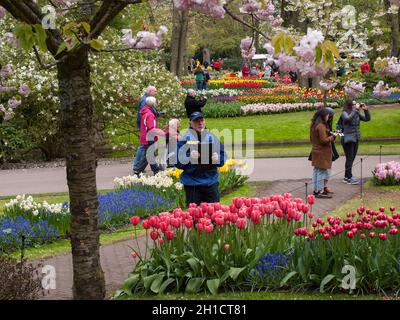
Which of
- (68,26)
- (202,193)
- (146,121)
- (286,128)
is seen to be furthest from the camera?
(286,128)

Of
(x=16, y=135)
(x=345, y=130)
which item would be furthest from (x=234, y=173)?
(x=16, y=135)

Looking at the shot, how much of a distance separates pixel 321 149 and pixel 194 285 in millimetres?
6407

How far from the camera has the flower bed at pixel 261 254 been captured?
6406mm

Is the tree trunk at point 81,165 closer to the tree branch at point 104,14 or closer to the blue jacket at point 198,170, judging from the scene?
the tree branch at point 104,14

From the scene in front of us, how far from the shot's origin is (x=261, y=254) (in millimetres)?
6723


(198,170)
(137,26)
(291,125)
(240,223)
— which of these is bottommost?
(291,125)

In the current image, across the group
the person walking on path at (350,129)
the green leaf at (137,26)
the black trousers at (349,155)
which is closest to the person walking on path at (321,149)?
the person walking on path at (350,129)

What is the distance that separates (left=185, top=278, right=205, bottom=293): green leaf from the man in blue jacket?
7.36ft

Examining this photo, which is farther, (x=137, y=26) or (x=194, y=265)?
(x=194, y=265)

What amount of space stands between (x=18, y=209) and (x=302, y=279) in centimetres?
507

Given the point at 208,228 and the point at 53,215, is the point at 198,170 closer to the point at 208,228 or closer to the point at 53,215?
the point at 208,228

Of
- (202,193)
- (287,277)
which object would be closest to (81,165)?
(287,277)

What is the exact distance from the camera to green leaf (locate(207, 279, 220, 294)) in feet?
21.1
